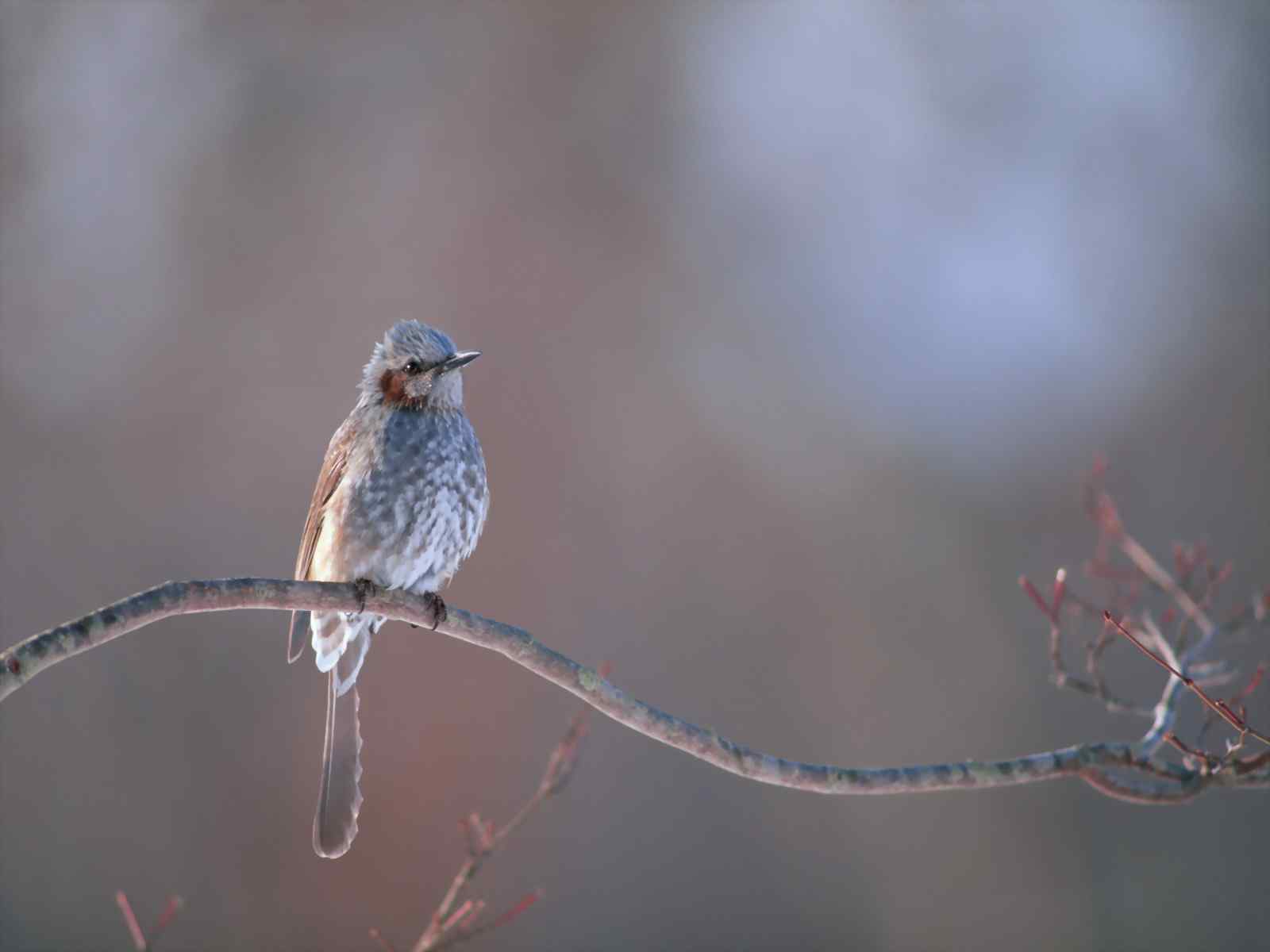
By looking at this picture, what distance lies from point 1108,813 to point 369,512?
3.97 meters

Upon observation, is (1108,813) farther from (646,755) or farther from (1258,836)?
(646,755)

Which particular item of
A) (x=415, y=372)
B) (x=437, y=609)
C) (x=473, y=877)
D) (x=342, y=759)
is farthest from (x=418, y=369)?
(x=473, y=877)

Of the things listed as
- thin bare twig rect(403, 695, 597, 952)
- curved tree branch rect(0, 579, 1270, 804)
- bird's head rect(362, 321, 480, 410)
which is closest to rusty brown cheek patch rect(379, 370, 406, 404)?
bird's head rect(362, 321, 480, 410)

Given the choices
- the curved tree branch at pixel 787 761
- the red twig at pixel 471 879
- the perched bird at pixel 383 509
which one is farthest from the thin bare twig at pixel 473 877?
the perched bird at pixel 383 509

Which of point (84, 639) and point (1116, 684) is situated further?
point (1116, 684)

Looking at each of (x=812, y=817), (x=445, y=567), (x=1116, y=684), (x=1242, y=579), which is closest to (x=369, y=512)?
(x=445, y=567)

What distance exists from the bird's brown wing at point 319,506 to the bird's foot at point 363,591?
0.44 metres

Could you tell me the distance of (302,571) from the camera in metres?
3.07

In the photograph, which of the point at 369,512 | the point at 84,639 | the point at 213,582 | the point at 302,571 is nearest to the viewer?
the point at 84,639

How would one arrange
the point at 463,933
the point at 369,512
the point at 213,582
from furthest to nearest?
the point at 369,512, the point at 463,933, the point at 213,582

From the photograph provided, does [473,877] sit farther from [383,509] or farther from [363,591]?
[383,509]

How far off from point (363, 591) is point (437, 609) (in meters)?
0.17

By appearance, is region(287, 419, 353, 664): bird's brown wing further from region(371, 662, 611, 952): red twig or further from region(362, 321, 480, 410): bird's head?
region(371, 662, 611, 952): red twig

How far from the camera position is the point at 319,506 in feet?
→ 9.88
